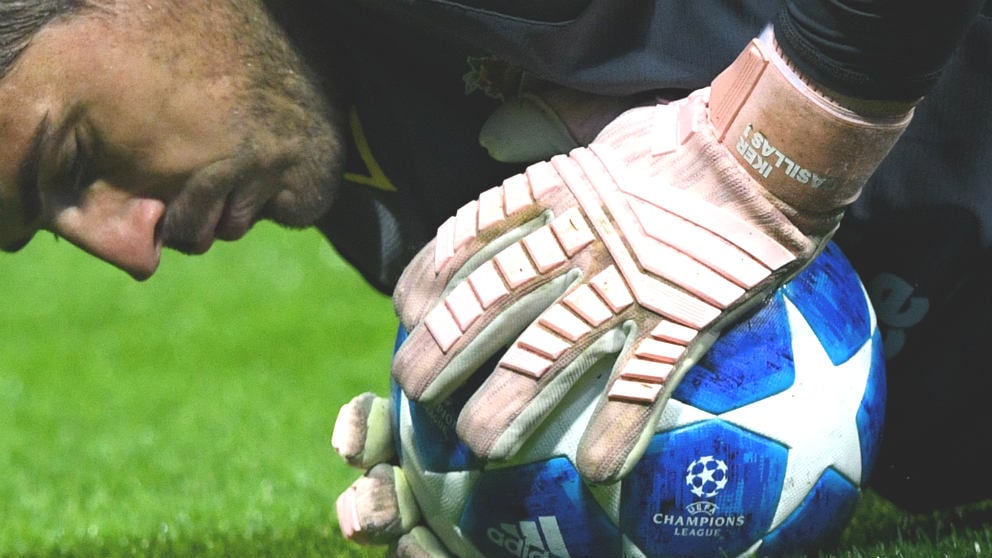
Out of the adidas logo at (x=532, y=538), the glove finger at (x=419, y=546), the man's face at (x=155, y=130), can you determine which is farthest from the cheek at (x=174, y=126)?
the adidas logo at (x=532, y=538)

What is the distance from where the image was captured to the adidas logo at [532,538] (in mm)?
2193

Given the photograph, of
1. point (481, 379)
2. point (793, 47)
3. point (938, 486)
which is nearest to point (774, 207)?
point (793, 47)

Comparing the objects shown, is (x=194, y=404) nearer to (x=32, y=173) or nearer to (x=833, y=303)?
(x=32, y=173)

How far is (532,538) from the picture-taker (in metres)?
2.21

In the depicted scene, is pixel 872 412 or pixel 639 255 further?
pixel 872 412

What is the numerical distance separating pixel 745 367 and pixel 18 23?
1.32 m

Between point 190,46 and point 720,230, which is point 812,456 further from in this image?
point 190,46

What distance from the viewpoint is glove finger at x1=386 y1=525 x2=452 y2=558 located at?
2.37 meters

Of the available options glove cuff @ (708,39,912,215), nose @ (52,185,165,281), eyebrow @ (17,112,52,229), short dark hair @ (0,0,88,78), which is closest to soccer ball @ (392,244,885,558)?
glove cuff @ (708,39,912,215)

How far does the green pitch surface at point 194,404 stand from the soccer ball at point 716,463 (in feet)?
0.93

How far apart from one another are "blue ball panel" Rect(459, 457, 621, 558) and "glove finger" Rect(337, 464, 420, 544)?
19 cm

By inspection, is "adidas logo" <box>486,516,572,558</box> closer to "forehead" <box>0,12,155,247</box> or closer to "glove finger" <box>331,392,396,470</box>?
"glove finger" <box>331,392,396,470</box>

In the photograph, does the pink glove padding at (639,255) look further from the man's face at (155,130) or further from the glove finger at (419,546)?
the man's face at (155,130)

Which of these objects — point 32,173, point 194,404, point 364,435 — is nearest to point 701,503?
point 364,435
